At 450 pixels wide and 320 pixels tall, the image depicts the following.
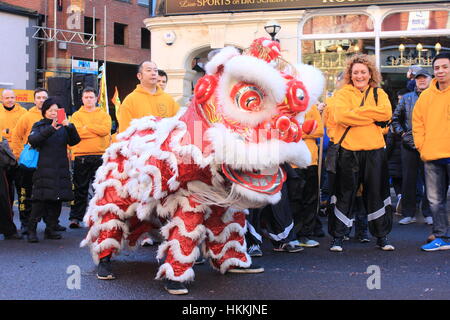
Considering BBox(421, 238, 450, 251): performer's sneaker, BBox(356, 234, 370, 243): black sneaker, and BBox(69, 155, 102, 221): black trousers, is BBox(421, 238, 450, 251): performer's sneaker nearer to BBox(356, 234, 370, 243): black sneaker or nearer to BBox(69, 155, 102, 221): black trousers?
BBox(356, 234, 370, 243): black sneaker

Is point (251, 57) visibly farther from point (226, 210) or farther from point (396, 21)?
point (396, 21)

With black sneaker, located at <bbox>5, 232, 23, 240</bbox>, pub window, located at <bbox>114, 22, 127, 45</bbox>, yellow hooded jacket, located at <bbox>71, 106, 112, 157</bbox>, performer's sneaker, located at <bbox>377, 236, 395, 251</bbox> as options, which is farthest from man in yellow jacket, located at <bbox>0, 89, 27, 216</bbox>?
pub window, located at <bbox>114, 22, 127, 45</bbox>

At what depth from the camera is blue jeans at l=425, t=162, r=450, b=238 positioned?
5.67 m

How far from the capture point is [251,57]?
12.1 ft

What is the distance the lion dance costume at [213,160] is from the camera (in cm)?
371

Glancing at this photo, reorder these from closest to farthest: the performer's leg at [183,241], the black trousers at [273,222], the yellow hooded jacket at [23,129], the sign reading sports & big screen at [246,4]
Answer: the performer's leg at [183,241] < the black trousers at [273,222] < the yellow hooded jacket at [23,129] < the sign reading sports & big screen at [246,4]

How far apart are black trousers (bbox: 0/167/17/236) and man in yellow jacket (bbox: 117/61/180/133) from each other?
1.94 meters

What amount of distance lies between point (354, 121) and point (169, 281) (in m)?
2.57

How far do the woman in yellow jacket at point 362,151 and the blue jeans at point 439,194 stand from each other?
50 cm

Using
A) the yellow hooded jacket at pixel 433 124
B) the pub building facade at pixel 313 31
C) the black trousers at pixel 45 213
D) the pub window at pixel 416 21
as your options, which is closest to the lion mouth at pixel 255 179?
the yellow hooded jacket at pixel 433 124

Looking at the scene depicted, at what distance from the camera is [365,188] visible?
18.6 feet

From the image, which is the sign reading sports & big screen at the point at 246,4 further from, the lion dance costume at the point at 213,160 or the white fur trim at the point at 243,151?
the white fur trim at the point at 243,151

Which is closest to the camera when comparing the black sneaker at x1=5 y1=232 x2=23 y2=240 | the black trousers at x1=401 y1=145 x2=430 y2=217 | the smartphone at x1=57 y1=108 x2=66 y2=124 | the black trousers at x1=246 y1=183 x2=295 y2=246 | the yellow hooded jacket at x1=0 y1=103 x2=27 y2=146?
the black trousers at x1=246 y1=183 x2=295 y2=246

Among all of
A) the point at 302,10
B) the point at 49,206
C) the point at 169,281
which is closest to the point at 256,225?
the point at 169,281
